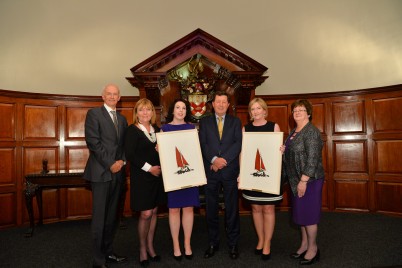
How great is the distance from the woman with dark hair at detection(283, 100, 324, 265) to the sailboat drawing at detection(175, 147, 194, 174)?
100cm

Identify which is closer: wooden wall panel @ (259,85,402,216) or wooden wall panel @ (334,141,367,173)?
wooden wall panel @ (259,85,402,216)

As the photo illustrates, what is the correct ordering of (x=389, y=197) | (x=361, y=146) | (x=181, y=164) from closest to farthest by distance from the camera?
1. (x=181, y=164)
2. (x=389, y=197)
3. (x=361, y=146)

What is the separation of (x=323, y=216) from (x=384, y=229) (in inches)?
38.8

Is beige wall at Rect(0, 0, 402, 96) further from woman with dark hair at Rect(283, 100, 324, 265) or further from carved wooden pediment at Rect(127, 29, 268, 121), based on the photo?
woman with dark hair at Rect(283, 100, 324, 265)

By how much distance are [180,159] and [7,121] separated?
3.42 meters

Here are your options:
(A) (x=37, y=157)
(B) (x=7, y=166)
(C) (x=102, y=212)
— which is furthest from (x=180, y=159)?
(B) (x=7, y=166)

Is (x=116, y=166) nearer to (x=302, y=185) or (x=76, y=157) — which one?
(x=302, y=185)

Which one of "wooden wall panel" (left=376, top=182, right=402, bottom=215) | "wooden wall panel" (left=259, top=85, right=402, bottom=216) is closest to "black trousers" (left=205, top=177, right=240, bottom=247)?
"wooden wall panel" (left=259, top=85, right=402, bottom=216)

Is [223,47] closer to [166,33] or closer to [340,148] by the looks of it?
[166,33]

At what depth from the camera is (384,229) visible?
405 centimetres

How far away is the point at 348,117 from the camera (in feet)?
17.3

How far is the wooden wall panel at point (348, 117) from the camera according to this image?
204 inches

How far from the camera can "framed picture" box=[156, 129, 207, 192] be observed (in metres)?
2.66

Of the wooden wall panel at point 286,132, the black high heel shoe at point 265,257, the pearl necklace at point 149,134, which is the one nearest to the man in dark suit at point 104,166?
the pearl necklace at point 149,134
